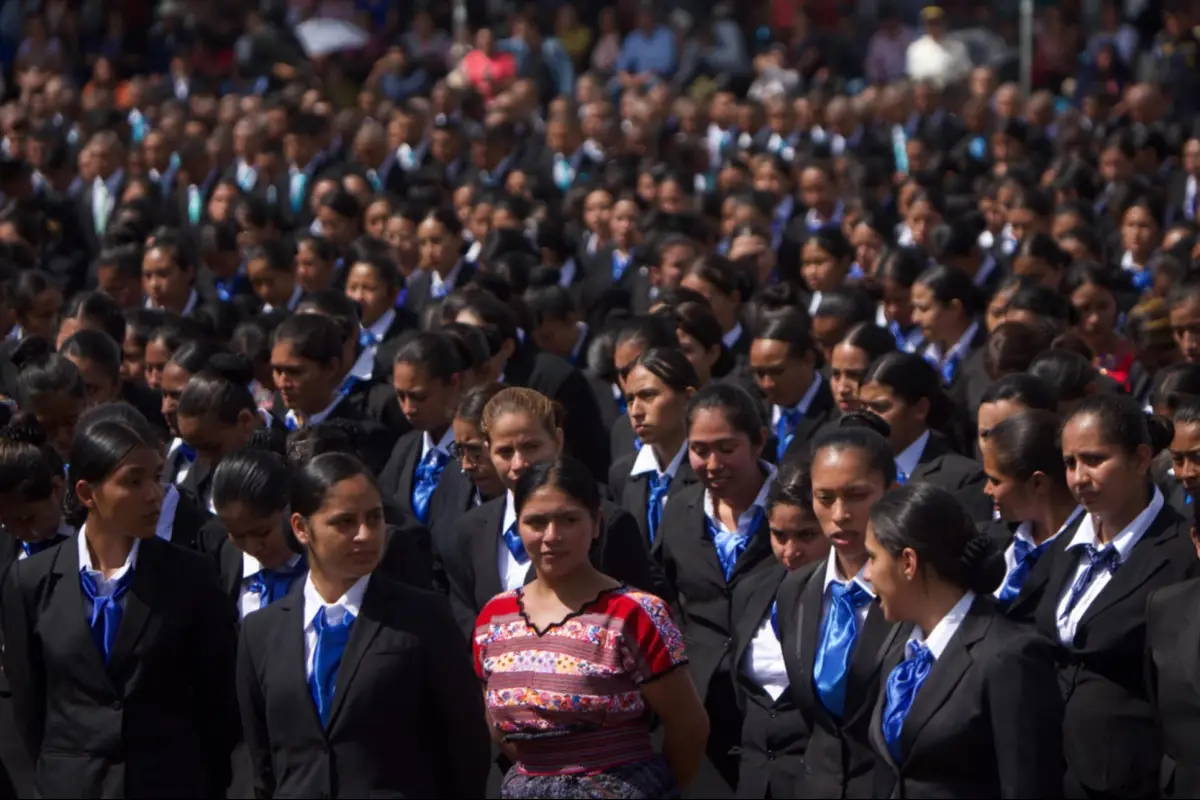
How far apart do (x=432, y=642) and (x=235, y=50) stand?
18.2m

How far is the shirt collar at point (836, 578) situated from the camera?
5.44 metres

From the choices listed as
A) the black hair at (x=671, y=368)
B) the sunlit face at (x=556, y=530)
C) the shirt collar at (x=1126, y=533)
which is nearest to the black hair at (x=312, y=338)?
the black hair at (x=671, y=368)

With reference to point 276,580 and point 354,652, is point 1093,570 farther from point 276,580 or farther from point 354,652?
point 276,580

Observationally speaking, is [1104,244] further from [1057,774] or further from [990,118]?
[1057,774]

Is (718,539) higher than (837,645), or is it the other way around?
(718,539)

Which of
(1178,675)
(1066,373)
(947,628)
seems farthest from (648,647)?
(1066,373)

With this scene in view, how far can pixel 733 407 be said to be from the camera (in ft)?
21.8

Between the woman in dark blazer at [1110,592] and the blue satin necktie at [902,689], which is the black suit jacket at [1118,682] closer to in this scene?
the woman in dark blazer at [1110,592]

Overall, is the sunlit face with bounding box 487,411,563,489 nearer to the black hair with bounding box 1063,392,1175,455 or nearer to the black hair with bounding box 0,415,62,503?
the black hair with bounding box 0,415,62,503

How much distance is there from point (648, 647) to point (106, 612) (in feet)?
5.54

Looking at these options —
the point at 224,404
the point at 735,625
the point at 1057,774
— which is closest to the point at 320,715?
the point at 735,625

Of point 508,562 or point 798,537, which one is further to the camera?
point 508,562

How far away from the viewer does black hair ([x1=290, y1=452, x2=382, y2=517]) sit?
17.6ft

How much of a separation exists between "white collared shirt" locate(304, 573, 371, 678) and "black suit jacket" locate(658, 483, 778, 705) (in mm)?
1393
